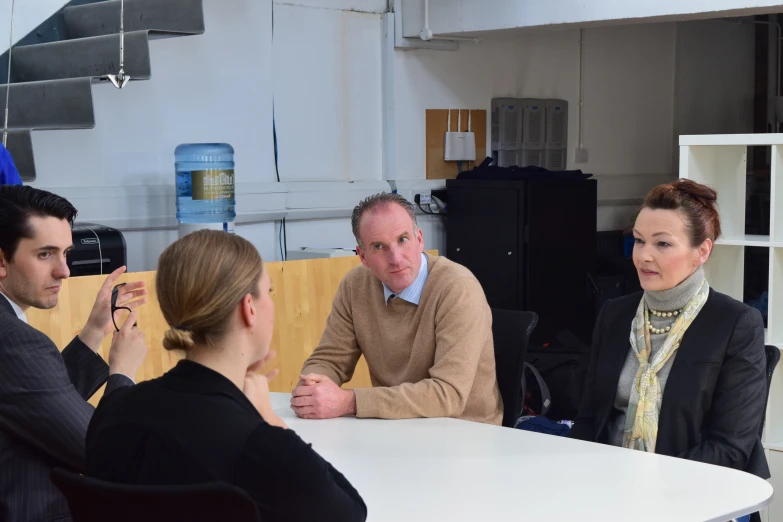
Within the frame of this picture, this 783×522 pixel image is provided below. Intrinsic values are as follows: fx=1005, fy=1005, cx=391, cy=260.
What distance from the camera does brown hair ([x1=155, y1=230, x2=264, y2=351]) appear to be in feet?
4.99

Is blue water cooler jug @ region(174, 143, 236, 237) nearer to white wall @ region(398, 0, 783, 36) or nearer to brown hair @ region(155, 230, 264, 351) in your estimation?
white wall @ region(398, 0, 783, 36)

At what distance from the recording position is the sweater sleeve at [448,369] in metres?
2.53

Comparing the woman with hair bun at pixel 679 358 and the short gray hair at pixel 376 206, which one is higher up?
the short gray hair at pixel 376 206

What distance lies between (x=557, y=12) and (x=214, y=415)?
4245mm

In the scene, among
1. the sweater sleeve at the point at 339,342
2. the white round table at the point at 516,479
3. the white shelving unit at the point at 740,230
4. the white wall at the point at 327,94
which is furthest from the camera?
the white wall at the point at 327,94

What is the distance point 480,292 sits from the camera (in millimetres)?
2807

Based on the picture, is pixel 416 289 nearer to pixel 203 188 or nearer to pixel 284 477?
pixel 284 477

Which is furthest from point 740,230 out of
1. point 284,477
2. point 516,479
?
point 284,477

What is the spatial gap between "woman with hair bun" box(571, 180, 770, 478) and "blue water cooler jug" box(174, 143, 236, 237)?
248 centimetres

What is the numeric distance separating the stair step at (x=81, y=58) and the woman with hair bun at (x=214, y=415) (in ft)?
8.55

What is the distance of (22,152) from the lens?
3934 millimetres

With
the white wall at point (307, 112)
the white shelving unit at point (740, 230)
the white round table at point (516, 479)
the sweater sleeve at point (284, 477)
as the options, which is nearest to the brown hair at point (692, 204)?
the white round table at point (516, 479)

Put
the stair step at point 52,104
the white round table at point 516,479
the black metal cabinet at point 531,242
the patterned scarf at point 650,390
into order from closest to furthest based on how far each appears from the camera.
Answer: the white round table at point 516,479 < the patterned scarf at point 650,390 < the stair step at point 52,104 < the black metal cabinet at point 531,242

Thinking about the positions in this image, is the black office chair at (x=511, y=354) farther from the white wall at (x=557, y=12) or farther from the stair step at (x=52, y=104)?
the white wall at (x=557, y=12)
